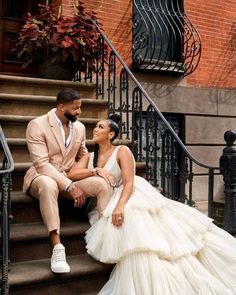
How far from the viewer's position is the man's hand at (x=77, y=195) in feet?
14.9

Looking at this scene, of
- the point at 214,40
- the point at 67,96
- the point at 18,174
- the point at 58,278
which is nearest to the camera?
the point at 58,278

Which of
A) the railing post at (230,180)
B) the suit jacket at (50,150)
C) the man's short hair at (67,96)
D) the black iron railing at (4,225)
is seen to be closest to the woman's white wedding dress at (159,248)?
the suit jacket at (50,150)

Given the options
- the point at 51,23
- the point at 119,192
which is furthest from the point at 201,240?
the point at 51,23

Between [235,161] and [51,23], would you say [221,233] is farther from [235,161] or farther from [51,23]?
[51,23]

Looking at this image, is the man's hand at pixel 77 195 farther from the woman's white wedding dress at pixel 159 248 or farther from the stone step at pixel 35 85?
the stone step at pixel 35 85

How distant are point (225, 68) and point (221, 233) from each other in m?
5.47

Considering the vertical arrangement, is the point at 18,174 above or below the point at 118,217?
above

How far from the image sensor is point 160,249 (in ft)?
13.7

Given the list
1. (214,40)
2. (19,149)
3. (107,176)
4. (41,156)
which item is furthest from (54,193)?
(214,40)

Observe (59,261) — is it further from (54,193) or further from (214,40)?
(214,40)

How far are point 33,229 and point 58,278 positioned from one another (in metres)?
0.64

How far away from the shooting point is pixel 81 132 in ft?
16.7

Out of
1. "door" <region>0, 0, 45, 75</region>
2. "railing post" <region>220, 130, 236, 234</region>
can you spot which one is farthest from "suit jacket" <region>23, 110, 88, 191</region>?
"door" <region>0, 0, 45, 75</region>

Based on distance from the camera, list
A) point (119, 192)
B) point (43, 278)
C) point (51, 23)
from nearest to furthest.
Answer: point (43, 278) → point (119, 192) → point (51, 23)
